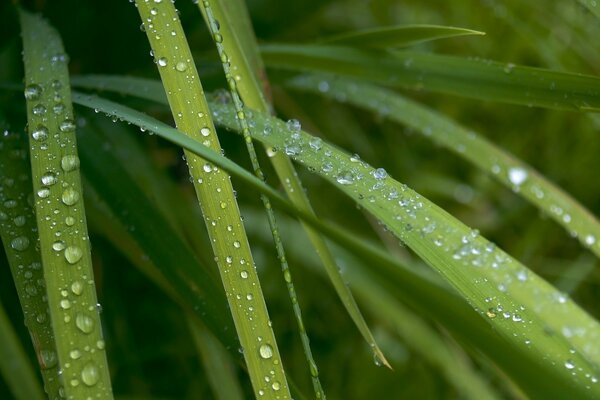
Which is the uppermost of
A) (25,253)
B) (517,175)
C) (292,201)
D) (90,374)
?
(517,175)

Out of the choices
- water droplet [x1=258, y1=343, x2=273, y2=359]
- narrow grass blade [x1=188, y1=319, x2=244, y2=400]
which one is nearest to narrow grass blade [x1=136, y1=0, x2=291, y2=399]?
water droplet [x1=258, y1=343, x2=273, y2=359]

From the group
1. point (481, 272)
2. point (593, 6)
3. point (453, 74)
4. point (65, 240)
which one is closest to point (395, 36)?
point (453, 74)

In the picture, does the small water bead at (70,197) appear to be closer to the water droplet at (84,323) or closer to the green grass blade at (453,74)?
the water droplet at (84,323)

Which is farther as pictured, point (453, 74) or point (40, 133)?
point (453, 74)

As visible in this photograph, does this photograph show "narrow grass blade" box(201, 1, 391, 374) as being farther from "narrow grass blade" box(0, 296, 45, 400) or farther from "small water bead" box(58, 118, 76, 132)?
"narrow grass blade" box(0, 296, 45, 400)

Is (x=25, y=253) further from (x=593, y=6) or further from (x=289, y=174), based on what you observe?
(x=593, y=6)

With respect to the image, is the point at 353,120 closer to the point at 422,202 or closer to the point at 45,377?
the point at 422,202

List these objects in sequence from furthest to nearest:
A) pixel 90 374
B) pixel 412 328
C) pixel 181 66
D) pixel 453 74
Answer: pixel 412 328
pixel 453 74
pixel 181 66
pixel 90 374
